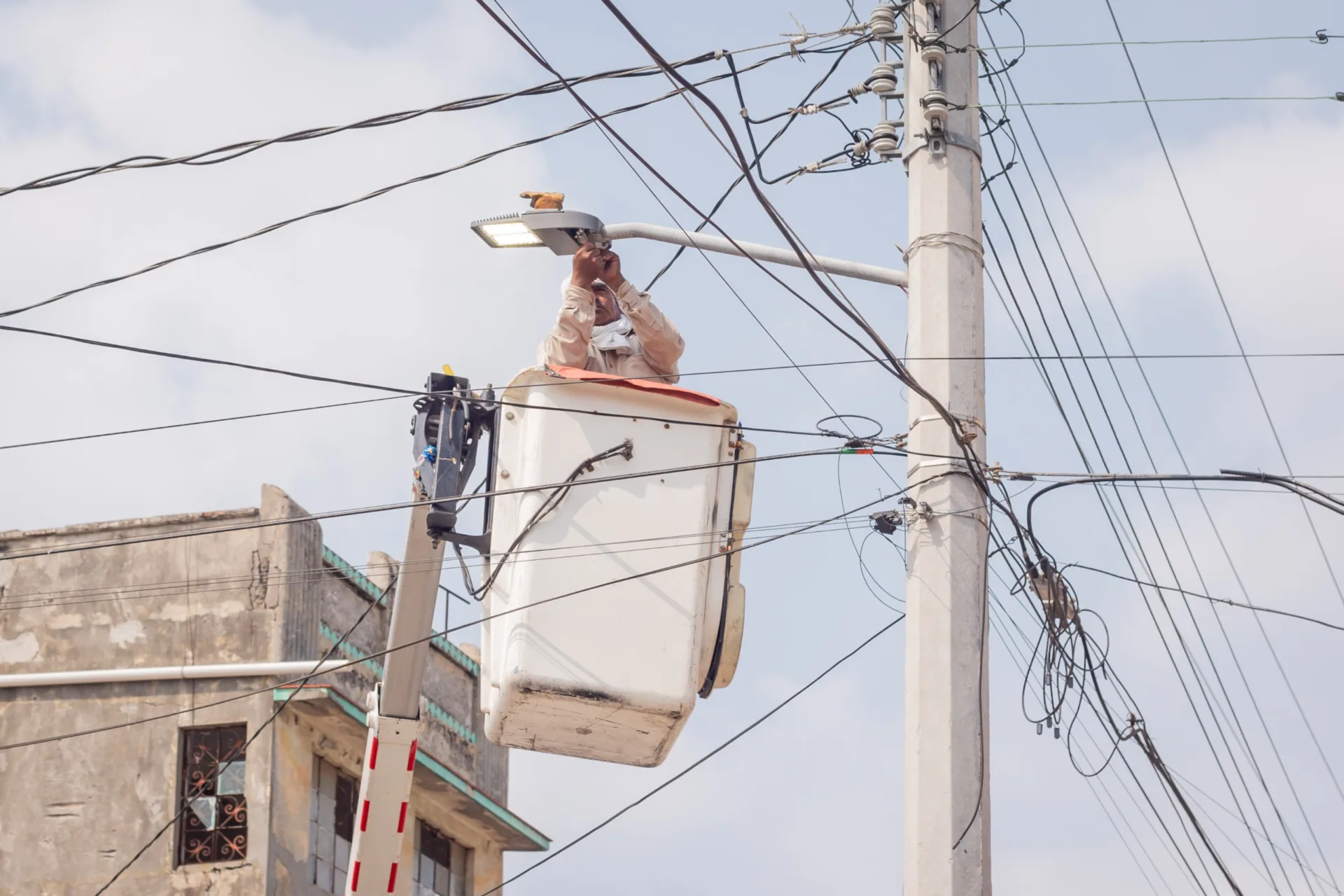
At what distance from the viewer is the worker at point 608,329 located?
25.6 ft

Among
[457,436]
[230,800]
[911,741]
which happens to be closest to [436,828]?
[230,800]

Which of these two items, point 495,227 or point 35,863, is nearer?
point 495,227

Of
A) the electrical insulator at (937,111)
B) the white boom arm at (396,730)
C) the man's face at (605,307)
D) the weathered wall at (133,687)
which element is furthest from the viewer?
the weathered wall at (133,687)

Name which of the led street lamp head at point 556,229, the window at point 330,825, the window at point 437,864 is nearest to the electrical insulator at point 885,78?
the led street lamp head at point 556,229

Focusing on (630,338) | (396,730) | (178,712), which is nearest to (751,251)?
(630,338)

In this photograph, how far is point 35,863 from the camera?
16562mm

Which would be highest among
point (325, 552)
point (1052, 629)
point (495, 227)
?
point (325, 552)

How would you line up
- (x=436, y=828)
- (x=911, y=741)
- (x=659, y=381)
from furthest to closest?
(x=436, y=828) < (x=659, y=381) < (x=911, y=741)

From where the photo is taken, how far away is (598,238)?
816 centimetres

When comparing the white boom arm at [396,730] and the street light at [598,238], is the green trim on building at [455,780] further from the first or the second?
the street light at [598,238]

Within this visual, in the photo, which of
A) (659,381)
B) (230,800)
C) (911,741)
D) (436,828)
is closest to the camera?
(911,741)

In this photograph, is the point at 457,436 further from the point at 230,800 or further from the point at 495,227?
the point at 230,800

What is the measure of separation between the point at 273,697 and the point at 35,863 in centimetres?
265

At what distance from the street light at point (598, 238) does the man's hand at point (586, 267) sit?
0.15 m
